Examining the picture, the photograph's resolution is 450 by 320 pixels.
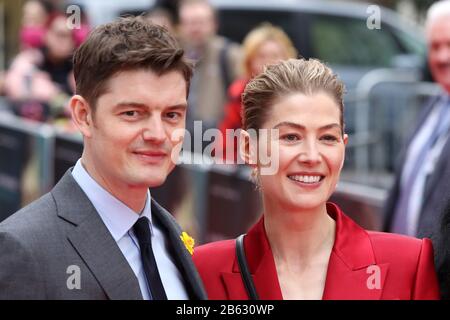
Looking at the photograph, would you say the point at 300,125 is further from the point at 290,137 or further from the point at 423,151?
the point at 423,151

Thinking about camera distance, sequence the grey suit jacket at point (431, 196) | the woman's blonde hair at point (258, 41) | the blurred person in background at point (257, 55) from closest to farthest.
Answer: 1. the grey suit jacket at point (431, 196)
2. the blurred person in background at point (257, 55)
3. the woman's blonde hair at point (258, 41)

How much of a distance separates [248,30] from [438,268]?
28.8 ft

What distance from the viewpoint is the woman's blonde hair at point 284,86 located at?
3.14 metres

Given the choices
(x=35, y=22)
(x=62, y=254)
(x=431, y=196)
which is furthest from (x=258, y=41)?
(x=35, y=22)

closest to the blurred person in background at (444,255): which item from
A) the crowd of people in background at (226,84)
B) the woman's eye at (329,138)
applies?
the crowd of people in background at (226,84)

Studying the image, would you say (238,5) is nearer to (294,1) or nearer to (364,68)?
(294,1)

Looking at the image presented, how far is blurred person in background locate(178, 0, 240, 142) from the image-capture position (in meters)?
8.39

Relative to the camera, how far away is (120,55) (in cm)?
271

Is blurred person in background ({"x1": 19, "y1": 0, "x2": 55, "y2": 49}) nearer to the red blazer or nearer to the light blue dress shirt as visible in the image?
the red blazer

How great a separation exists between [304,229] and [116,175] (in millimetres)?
666

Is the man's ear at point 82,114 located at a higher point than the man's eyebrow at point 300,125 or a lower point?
higher

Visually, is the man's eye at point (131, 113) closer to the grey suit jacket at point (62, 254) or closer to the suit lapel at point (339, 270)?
the grey suit jacket at point (62, 254)

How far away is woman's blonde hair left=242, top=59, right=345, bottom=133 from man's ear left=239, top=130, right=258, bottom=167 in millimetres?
30

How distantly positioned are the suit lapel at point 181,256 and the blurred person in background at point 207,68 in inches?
207
